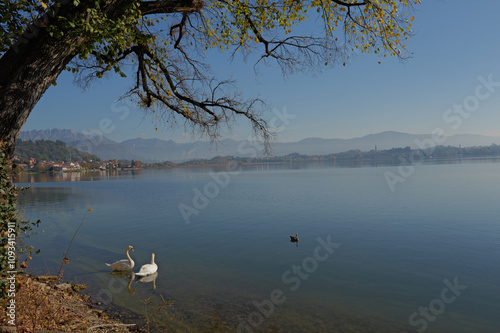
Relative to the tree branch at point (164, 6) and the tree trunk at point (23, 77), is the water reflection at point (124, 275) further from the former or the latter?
the tree branch at point (164, 6)

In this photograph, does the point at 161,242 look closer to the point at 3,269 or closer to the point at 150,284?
the point at 150,284

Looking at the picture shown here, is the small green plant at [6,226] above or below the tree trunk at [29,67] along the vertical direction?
below

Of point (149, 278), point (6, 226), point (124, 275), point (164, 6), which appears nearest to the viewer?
point (6, 226)

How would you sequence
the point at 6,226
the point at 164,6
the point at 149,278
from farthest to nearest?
the point at 149,278, the point at 164,6, the point at 6,226

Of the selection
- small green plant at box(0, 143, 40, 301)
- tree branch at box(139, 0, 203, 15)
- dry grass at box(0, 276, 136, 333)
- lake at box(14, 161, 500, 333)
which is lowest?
lake at box(14, 161, 500, 333)

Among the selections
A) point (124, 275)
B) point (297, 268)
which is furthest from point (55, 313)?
point (297, 268)

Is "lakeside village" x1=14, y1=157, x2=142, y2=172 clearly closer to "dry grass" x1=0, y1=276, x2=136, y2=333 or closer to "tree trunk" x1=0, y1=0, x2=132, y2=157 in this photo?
"dry grass" x1=0, y1=276, x2=136, y2=333

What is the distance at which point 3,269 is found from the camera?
184 inches

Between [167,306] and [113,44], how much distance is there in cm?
665

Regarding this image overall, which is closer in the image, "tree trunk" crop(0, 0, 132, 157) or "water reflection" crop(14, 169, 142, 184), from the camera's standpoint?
"tree trunk" crop(0, 0, 132, 157)

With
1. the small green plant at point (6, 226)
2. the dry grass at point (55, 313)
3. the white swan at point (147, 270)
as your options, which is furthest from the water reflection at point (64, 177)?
the small green plant at point (6, 226)

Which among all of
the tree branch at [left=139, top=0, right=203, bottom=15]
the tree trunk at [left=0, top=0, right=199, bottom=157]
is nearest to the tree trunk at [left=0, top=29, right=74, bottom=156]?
the tree trunk at [left=0, top=0, right=199, bottom=157]

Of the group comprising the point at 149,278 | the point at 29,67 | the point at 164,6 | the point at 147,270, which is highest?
the point at 164,6

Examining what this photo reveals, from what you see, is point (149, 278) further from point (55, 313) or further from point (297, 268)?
point (297, 268)
